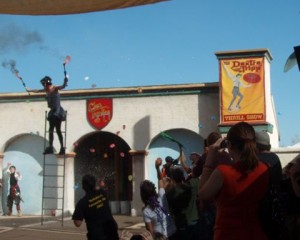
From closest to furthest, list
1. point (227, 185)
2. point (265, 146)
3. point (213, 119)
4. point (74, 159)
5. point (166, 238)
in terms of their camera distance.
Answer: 1. point (227, 185)
2. point (265, 146)
3. point (166, 238)
4. point (213, 119)
5. point (74, 159)

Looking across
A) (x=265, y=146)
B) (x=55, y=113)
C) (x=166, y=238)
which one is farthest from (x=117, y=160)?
(x=265, y=146)

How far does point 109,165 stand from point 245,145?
17261 millimetres

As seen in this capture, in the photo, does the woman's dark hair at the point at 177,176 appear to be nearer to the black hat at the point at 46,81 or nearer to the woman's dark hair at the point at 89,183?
the woman's dark hair at the point at 89,183

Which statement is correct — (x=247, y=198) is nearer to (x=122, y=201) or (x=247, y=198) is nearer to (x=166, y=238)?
(x=166, y=238)

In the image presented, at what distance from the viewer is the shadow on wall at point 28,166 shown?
2020 centimetres

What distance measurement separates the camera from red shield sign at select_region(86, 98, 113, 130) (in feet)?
64.3

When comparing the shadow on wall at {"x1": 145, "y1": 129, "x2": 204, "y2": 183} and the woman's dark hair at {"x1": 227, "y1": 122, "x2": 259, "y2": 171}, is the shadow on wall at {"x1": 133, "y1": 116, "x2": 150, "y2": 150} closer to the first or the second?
the shadow on wall at {"x1": 145, "y1": 129, "x2": 204, "y2": 183}

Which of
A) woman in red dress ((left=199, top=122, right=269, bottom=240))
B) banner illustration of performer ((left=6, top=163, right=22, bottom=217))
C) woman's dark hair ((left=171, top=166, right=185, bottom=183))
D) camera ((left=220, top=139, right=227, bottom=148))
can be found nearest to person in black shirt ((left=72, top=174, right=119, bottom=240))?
woman's dark hair ((left=171, top=166, right=185, bottom=183))

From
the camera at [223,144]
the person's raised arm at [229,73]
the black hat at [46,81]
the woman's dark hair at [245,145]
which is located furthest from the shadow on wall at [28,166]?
the woman's dark hair at [245,145]

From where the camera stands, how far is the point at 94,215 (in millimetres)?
6785

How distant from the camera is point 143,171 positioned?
19.2m

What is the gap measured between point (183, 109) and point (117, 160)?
11.6ft

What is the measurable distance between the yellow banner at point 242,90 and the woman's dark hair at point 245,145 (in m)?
13.7

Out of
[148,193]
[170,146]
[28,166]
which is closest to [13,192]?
[28,166]
